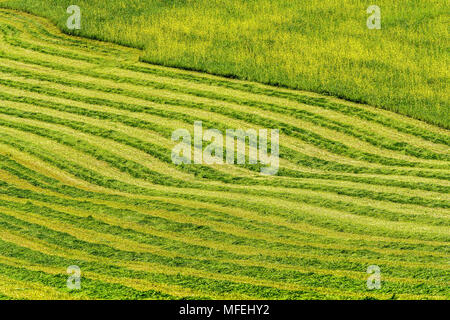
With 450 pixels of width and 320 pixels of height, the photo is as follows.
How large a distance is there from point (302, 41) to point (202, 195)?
39.9ft

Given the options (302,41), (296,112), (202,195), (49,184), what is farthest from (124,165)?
(302,41)

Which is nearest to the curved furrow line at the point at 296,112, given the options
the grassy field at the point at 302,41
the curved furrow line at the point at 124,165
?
the grassy field at the point at 302,41

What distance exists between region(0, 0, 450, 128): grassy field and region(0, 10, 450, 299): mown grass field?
3.20ft

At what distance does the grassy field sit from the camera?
981 inches

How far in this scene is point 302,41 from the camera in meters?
28.5

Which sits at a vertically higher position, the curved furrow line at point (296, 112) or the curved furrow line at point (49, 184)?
the curved furrow line at point (296, 112)

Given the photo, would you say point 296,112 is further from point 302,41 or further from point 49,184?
point 49,184

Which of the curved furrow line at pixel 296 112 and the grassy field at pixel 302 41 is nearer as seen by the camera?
the curved furrow line at pixel 296 112

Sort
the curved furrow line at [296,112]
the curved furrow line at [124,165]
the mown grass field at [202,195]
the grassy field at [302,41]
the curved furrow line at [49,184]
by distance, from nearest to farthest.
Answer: the mown grass field at [202,195] → the curved furrow line at [124,165] → the curved furrow line at [49,184] → the curved furrow line at [296,112] → the grassy field at [302,41]

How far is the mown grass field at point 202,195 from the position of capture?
562 inches

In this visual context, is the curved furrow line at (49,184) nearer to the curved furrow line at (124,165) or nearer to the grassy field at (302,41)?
the curved furrow line at (124,165)

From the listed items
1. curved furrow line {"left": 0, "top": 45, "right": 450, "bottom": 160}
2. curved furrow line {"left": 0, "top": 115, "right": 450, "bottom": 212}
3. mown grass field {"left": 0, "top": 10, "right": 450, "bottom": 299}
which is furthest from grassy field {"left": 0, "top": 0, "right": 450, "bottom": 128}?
curved furrow line {"left": 0, "top": 115, "right": 450, "bottom": 212}

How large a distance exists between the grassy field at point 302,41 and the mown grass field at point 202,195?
97cm

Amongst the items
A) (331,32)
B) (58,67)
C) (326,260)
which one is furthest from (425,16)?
(326,260)
